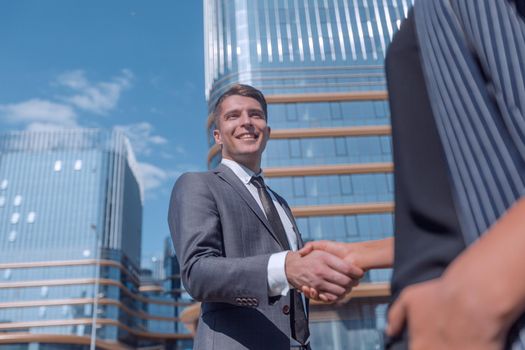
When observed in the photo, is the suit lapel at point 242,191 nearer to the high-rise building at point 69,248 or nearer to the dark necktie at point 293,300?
the dark necktie at point 293,300

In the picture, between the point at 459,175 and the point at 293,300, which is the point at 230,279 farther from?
the point at 459,175

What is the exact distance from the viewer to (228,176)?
2.11 m

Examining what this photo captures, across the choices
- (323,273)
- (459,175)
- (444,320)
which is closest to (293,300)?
(323,273)

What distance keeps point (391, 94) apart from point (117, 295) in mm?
73124

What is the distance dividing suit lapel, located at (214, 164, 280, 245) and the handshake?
17.4 inches

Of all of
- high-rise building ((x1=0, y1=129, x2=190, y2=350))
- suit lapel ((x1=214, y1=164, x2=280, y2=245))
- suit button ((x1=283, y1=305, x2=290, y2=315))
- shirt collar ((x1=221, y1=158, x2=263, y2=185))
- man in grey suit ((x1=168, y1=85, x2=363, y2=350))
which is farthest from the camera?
high-rise building ((x1=0, y1=129, x2=190, y2=350))

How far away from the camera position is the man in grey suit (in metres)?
1.54

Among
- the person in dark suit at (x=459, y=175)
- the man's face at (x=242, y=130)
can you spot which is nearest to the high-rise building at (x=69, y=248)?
the man's face at (x=242, y=130)

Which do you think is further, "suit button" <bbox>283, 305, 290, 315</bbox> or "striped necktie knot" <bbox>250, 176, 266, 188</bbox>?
"striped necktie knot" <bbox>250, 176, 266, 188</bbox>

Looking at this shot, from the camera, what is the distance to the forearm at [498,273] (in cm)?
54

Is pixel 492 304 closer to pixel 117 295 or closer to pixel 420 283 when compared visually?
pixel 420 283

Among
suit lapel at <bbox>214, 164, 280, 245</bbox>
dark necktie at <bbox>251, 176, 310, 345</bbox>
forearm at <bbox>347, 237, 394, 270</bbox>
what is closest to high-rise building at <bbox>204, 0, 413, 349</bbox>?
dark necktie at <bbox>251, 176, 310, 345</bbox>

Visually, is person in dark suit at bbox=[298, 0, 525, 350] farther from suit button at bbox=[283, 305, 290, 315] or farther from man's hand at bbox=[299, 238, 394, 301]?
suit button at bbox=[283, 305, 290, 315]

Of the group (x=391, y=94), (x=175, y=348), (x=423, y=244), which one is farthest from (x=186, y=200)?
(x=175, y=348)
